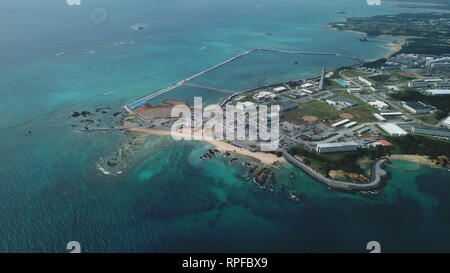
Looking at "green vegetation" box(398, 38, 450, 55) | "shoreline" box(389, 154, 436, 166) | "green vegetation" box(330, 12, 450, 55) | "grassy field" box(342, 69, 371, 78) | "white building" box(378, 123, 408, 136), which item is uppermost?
"green vegetation" box(330, 12, 450, 55)

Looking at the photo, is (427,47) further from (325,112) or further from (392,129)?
(392,129)

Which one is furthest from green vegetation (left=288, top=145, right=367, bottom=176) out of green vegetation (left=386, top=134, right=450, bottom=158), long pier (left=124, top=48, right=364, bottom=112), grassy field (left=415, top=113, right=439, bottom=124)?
long pier (left=124, top=48, right=364, bottom=112)

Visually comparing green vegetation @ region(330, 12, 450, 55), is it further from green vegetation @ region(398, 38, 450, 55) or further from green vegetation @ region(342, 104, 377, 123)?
green vegetation @ region(342, 104, 377, 123)

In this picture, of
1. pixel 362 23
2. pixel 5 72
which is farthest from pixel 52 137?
pixel 362 23

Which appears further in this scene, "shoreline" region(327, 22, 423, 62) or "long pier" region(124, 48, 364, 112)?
"shoreline" region(327, 22, 423, 62)

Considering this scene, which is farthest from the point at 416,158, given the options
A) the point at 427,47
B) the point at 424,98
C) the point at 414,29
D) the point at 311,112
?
the point at 414,29

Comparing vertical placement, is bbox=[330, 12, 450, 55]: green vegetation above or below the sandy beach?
above

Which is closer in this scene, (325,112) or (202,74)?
(325,112)
